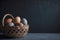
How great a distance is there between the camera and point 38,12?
2049 millimetres

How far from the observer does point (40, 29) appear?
2072mm

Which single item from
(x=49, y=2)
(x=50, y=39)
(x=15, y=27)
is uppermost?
(x=49, y=2)

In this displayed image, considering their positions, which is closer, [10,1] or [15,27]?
[15,27]

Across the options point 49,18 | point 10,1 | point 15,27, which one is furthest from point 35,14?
point 15,27

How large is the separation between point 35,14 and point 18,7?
22 centimetres

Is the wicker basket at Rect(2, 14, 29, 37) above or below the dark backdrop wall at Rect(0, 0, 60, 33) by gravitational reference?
below

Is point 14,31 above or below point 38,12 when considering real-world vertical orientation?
below

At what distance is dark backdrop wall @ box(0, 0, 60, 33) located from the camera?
6.67ft

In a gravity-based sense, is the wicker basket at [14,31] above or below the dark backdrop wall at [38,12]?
below

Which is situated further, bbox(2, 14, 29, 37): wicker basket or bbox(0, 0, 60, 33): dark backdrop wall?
bbox(0, 0, 60, 33): dark backdrop wall

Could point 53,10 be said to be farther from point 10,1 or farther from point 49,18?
point 10,1

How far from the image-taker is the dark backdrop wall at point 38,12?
203 cm

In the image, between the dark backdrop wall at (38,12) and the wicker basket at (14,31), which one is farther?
the dark backdrop wall at (38,12)

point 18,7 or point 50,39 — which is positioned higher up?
point 18,7
